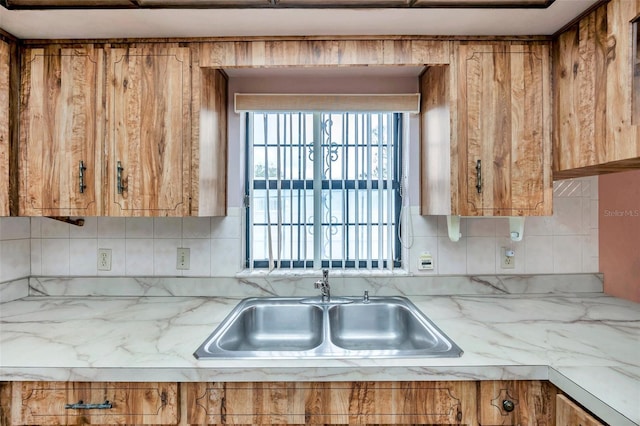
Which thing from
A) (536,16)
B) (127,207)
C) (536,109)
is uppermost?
(536,16)

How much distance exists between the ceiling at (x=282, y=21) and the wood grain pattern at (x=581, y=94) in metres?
0.09

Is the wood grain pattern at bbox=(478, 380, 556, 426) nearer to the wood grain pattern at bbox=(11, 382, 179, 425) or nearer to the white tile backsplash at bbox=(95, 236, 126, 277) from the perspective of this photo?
the wood grain pattern at bbox=(11, 382, 179, 425)

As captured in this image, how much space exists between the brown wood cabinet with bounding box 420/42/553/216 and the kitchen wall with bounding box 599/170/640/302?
51 cm

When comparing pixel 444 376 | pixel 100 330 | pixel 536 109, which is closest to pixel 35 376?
pixel 100 330

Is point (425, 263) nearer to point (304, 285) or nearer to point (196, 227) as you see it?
point (304, 285)

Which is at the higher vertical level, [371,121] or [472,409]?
[371,121]

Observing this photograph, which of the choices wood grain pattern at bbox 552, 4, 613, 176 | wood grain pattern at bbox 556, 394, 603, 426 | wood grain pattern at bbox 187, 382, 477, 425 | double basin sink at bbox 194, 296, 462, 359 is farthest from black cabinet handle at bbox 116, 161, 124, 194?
wood grain pattern at bbox 552, 4, 613, 176

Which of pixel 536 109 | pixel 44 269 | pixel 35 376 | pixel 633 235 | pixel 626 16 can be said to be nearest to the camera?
pixel 35 376

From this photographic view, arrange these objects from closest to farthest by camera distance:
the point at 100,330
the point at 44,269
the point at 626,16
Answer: the point at 626,16
the point at 100,330
the point at 44,269

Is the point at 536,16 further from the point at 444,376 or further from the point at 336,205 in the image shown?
the point at 444,376

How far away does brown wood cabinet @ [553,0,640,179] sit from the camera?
1.21 meters

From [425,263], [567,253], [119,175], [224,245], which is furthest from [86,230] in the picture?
[567,253]

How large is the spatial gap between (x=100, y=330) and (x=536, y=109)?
6.63 feet

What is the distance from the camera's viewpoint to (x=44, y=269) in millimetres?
1915
